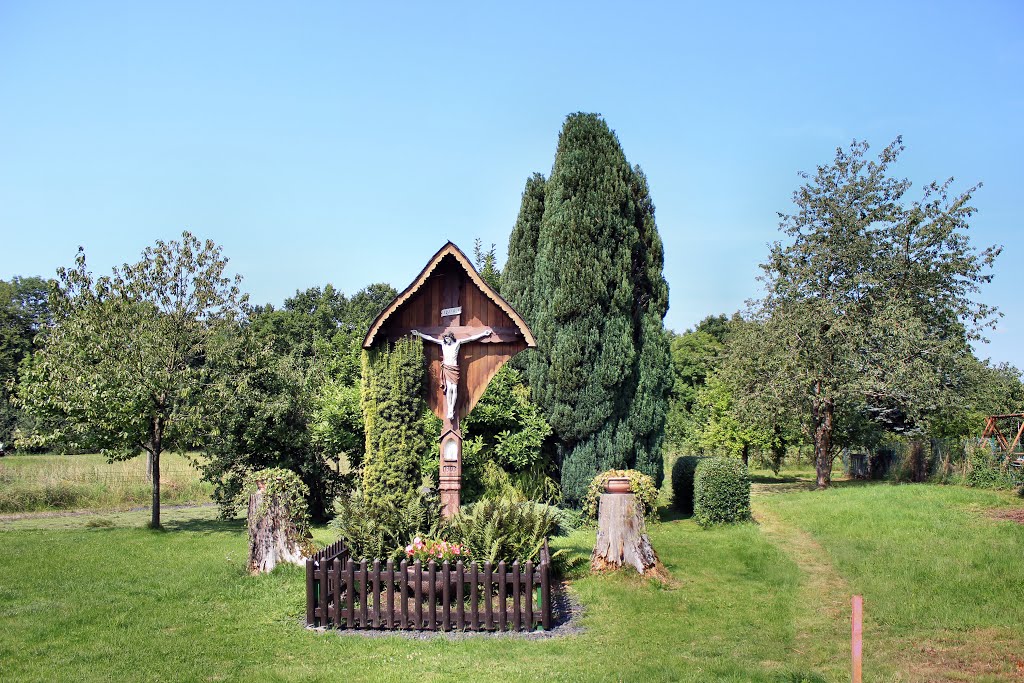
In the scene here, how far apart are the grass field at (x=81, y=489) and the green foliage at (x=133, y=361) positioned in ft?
11.0

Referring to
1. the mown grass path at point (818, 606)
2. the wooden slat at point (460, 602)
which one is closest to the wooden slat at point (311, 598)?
the wooden slat at point (460, 602)

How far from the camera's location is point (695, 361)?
56.3m

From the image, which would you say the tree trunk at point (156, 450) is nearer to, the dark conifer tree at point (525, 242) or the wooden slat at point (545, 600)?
the dark conifer tree at point (525, 242)

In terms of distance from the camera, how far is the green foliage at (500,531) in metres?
11.1

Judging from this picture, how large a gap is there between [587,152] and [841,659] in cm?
1416

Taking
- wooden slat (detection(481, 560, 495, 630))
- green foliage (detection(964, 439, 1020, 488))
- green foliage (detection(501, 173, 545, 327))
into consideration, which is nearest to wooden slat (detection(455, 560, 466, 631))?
wooden slat (detection(481, 560, 495, 630))

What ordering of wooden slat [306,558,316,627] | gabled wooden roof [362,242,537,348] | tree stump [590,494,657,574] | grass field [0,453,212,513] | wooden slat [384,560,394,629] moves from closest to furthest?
1. wooden slat [384,560,394,629]
2. wooden slat [306,558,316,627]
3. tree stump [590,494,657,574]
4. gabled wooden roof [362,242,537,348]
5. grass field [0,453,212,513]

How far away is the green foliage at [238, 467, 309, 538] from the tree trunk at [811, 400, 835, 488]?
758 inches

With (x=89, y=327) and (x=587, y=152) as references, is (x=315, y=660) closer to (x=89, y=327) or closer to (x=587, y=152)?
(x=89, y=327)

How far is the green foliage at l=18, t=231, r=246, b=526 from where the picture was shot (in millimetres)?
17578

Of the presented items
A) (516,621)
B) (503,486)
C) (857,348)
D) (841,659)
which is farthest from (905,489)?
(516,621)

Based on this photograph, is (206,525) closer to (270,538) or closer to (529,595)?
(270,538)

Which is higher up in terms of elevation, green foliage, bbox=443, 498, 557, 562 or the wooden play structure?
the wooden play structure

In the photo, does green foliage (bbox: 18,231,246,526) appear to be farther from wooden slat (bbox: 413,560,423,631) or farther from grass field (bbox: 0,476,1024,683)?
wooden slat (bbox: 413,560,423,631)
